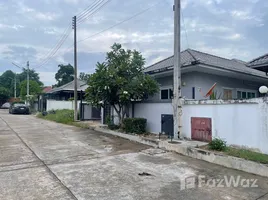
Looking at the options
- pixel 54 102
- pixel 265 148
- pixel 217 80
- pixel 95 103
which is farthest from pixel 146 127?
pixel 54 102

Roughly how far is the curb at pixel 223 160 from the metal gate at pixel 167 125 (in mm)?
1781

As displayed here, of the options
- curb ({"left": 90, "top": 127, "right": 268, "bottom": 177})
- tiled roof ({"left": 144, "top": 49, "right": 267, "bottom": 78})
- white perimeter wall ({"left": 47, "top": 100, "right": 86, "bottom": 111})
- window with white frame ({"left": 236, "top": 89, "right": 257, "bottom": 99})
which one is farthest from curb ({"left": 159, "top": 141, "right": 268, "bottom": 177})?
white perimeter wall ({"left": 47, "top": 100, "right": 86, "bottom": 111})

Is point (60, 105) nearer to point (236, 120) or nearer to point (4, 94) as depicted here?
point (236, 120)

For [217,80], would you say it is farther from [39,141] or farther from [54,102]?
[54,102]

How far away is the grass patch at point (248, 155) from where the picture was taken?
5.20 m

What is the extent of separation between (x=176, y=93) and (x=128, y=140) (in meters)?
2.73

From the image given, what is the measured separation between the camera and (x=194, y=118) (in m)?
8.11

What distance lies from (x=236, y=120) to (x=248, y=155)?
135 centimetres

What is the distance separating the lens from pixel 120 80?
963 centimetres

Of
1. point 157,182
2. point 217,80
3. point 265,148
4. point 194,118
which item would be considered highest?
point 217,80

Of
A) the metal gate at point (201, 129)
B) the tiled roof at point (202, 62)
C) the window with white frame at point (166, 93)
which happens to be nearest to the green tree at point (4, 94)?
the tiled roof at point (202, 62)

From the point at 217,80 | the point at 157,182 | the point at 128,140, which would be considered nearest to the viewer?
the point at 157,182

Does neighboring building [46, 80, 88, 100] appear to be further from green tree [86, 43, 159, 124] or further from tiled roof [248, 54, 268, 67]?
tiled roof [248, 54, 268, 67]

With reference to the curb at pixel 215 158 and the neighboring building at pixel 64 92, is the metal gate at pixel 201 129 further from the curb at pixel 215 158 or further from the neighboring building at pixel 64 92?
the neighboring building at pixel 64 92
